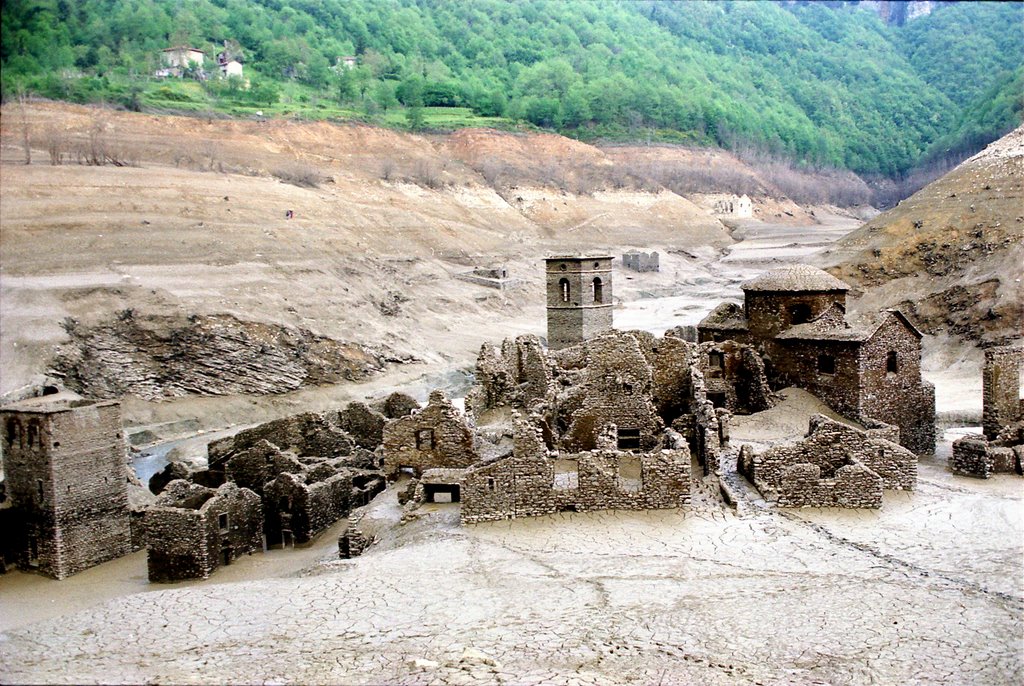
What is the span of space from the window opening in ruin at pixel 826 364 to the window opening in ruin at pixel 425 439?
30.3ft

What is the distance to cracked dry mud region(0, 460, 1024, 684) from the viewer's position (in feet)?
34.2

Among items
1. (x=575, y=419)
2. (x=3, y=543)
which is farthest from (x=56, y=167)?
(x=575, y=419)

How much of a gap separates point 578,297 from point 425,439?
1654cm

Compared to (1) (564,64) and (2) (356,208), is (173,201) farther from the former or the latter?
(1) (564,64)

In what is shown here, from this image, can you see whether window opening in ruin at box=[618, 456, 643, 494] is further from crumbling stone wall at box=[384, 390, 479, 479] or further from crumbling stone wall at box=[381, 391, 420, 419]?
crumbling stone wall at box=[381, 391, 420, 419]

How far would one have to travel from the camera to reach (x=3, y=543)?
22.2m

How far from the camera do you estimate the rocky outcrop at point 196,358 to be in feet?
131

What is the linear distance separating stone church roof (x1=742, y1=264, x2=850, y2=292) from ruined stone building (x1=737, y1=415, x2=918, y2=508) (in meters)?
7.21

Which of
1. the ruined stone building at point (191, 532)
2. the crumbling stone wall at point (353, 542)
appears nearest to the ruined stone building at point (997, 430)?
the crumbling stone wall at point (353, 542)

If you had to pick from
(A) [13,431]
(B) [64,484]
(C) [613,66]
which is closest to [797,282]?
(B) [64,484]

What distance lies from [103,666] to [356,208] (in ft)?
200

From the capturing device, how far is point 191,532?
64.2 feet

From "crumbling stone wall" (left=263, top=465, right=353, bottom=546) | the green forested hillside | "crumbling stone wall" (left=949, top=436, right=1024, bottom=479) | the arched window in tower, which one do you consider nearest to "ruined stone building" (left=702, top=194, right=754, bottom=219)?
the green forested hillside

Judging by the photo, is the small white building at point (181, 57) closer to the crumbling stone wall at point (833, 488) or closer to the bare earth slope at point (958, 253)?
the bare earth slope at point (958, 253)
